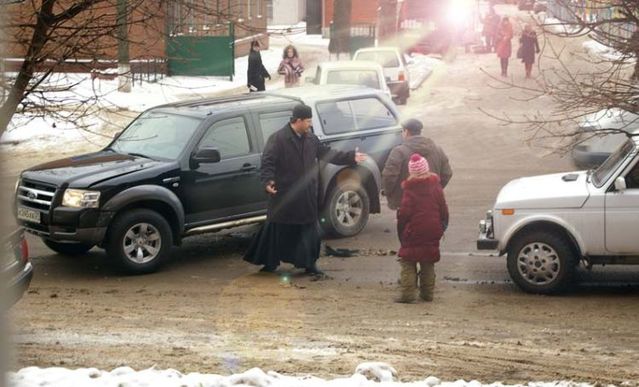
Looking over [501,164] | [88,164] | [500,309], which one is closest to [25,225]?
[88,164]

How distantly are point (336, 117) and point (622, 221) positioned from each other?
4.55m

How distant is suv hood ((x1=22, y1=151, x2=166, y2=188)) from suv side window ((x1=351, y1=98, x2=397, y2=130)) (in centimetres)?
316

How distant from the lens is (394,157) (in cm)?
1098

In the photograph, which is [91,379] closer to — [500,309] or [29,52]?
[29,52]

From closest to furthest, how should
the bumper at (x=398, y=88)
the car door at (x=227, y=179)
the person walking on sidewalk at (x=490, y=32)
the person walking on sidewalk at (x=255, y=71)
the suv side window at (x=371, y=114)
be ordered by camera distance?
1. the car door at (x=227, y=179)
2. the suv side window at (x=371, y=114)
3. the person walking on sidewalk at (x=255, y=71)
4. the bumper at (x=398, y=88)
5. the person walking on sidewalk at (x=490, y=32)

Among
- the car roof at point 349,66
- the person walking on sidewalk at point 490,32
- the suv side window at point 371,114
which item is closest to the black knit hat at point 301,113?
the suv side window at point 371,114

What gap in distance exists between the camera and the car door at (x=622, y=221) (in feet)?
32.8

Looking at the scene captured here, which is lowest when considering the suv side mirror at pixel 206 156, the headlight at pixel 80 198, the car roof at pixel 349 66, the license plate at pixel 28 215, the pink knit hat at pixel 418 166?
the license plate at pixel 28 215

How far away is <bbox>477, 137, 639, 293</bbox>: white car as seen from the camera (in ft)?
32.9

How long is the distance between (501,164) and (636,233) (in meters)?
10.0

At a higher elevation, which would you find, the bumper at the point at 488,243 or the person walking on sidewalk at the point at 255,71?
the person walking on sidewalk at the point at 255,71

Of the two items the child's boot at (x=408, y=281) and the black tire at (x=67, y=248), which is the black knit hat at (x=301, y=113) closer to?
the child's boot at (x=408, y=281)

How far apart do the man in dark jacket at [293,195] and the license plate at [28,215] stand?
237 cm

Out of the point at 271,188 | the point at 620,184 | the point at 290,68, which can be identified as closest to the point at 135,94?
the point at 290,68
